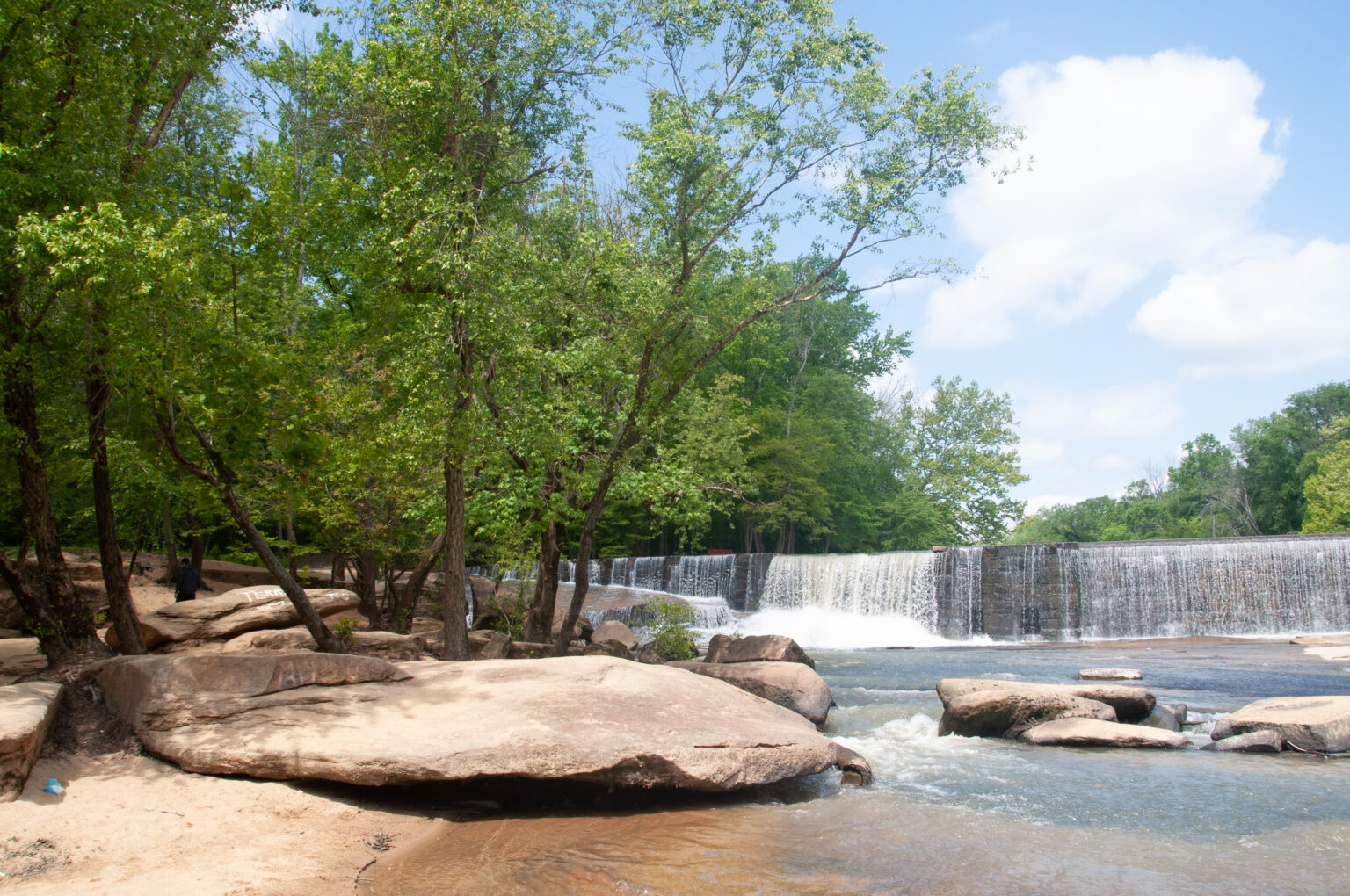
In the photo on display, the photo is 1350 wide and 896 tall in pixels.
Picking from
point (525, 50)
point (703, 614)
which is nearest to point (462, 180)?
point (525, 50)

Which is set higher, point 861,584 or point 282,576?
point 282,576

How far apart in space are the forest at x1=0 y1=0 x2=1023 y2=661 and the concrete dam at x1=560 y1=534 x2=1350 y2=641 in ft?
31.7

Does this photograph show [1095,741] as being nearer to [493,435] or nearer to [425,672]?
[425,672]

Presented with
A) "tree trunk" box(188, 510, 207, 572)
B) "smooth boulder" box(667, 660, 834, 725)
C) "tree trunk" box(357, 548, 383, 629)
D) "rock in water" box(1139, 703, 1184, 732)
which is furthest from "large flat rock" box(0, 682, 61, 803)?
"tree trunk" box(188, 510, 207, 572)

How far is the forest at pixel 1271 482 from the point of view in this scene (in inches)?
1443

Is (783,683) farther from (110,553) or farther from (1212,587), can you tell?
(1212,587)

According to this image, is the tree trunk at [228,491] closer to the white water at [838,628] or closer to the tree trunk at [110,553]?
the tree trunk at [110,553]

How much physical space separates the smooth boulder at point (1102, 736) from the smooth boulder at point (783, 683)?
2.21 metres

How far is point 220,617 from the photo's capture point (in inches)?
463

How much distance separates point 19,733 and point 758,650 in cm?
981

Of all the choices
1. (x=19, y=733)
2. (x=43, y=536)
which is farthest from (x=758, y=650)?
(x=19, y=733)

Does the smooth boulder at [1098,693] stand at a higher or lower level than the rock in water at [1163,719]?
higher

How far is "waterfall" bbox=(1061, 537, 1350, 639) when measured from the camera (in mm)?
19656

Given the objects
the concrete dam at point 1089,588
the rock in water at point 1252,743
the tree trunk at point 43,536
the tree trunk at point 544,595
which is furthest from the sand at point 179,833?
the concrete dam at point 1089,588
